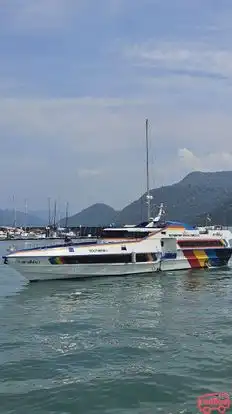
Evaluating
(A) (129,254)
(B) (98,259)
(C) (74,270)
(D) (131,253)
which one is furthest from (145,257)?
(C) (74,270)

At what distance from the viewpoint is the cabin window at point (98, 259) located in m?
35.4

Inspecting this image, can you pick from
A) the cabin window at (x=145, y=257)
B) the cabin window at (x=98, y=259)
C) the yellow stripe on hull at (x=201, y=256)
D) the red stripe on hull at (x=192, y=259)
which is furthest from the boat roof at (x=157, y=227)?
the cabin window at (x=98, y=259)

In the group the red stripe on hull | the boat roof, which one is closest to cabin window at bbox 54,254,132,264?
the boat roof

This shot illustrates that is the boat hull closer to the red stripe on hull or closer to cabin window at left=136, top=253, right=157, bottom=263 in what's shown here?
cabin window at left=136, top=253, right=157, bottom=263

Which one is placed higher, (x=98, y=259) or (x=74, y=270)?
(x=98, y=259)

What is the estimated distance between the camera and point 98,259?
36688 mm

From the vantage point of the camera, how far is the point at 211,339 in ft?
54.1

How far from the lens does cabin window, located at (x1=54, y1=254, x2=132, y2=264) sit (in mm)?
35438

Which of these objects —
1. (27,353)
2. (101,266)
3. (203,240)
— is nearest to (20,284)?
(101,266)

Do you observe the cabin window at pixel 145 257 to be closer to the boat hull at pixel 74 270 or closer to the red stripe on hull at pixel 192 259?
the boat hull at pixel 74 270

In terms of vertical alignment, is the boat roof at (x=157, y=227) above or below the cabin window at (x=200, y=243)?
above

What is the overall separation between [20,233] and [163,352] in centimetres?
15577

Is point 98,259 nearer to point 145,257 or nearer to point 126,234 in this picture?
point 145,257

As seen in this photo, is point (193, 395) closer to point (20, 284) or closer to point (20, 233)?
point (20, 284)
